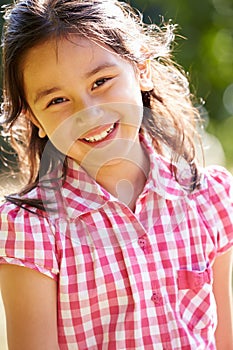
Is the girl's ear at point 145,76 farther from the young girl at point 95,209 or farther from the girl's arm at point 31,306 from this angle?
the girl's arm at point 31,306

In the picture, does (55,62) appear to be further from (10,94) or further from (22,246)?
(22,246)

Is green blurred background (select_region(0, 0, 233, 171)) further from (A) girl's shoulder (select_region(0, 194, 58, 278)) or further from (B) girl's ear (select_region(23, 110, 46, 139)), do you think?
(A) girl's shoulder (select_region(0, 194, 58, 278))

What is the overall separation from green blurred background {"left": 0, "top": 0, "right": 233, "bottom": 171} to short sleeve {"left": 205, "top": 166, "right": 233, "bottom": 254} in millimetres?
2965

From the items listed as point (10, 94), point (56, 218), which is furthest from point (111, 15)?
point (56, 218)

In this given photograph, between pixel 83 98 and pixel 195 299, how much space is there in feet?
1.53

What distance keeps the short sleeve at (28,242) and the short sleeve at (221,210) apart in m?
0.38

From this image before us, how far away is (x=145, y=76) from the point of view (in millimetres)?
1720

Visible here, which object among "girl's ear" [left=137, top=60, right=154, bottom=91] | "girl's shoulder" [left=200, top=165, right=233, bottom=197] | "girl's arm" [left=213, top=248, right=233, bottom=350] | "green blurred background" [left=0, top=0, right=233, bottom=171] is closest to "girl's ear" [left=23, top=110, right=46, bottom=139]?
"girl's ear" [left=137, top=60, right=154, bottom=91]

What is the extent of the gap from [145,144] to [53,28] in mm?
344

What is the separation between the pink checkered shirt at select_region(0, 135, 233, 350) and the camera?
1551 millimetres

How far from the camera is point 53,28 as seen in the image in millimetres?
1551

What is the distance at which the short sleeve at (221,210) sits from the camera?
1725mm

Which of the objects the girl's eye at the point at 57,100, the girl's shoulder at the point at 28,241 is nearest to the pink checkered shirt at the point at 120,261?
the girl's shoulder at the point at 28,241

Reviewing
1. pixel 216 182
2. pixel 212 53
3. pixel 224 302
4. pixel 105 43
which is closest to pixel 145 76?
pixel 105 43
